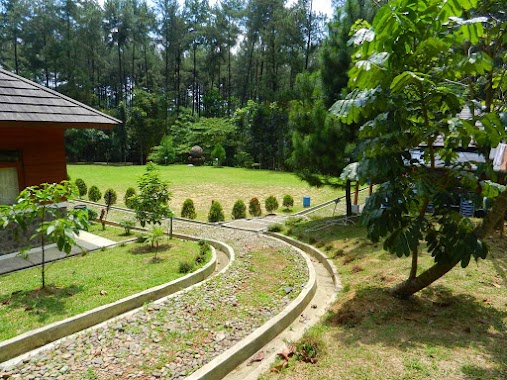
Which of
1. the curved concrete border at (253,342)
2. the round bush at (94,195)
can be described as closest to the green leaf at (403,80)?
the curved concrete border at (253,342)

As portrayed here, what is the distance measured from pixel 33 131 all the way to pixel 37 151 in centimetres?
48

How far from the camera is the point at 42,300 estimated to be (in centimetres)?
570

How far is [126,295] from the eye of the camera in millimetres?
5934

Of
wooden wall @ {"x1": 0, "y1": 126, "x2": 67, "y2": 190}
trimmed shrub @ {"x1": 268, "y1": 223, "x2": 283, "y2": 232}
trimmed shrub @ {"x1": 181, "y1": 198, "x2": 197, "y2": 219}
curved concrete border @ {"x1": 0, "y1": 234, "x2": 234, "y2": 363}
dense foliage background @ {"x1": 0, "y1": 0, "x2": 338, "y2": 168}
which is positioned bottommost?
curved concrete border @ {"x1": 0, "y1": 234, "x2": 234, "y2": 363}

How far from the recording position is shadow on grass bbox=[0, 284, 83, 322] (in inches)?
209

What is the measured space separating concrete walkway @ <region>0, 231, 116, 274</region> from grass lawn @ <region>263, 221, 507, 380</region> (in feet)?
16.2

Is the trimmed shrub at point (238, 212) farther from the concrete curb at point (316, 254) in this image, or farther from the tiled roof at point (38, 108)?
the tiled roof at point (38, 108)

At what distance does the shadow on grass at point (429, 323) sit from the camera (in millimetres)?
3983

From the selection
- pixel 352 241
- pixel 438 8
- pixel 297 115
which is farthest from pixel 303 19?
pixel 438 8

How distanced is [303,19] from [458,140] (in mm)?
39253

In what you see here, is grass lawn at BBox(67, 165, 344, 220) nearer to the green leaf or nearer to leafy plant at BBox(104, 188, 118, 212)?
leafy plant at BBox(104, 188, 118, 212)

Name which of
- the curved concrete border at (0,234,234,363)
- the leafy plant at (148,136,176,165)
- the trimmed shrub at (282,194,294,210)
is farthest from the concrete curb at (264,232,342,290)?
the leafy plant at (148,136,176,165)

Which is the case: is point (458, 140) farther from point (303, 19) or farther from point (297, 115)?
point (303, 19)

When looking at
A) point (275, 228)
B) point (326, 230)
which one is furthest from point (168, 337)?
point (326, 230)
